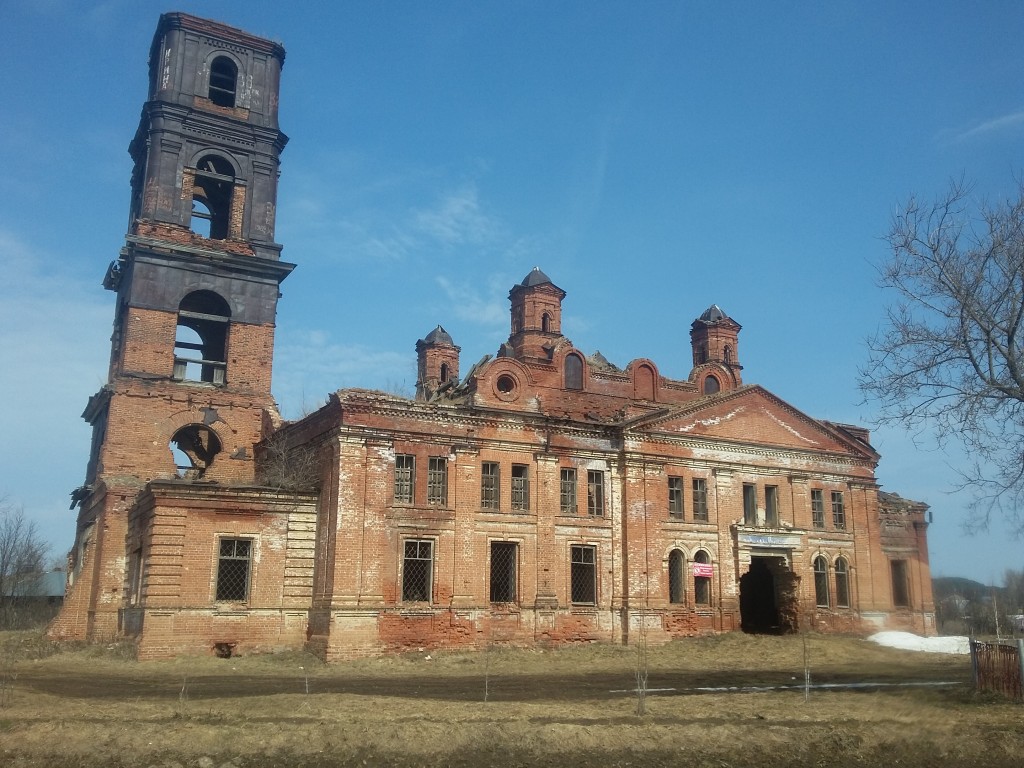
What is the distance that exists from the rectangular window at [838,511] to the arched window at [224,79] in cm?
2532

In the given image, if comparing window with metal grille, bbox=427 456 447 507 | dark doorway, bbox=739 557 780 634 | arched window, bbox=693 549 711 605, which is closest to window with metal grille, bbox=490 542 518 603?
window with metal grille, bbox=427 456 447 507

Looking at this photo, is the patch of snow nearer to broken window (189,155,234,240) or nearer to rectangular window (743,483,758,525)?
rectangular window (743,483,758,525)

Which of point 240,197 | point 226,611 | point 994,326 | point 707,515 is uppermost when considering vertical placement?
point 240,197

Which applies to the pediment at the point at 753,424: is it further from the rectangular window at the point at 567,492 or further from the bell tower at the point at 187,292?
the bell tower at the point at 187,292

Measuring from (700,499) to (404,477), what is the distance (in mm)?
10349

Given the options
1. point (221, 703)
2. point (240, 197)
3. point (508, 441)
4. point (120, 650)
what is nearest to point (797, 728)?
point (221, 703)

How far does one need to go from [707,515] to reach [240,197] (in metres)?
18.7

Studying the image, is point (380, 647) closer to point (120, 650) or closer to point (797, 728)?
point (120, 650)

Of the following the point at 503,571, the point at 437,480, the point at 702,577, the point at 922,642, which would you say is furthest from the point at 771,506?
the point at 437,480

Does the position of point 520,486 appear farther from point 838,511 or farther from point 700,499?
point 838,511

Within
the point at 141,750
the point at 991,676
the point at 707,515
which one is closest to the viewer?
the point at 141,750

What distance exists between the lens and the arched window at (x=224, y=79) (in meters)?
32.1

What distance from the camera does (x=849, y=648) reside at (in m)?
28.3

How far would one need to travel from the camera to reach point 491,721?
13.6 metres
